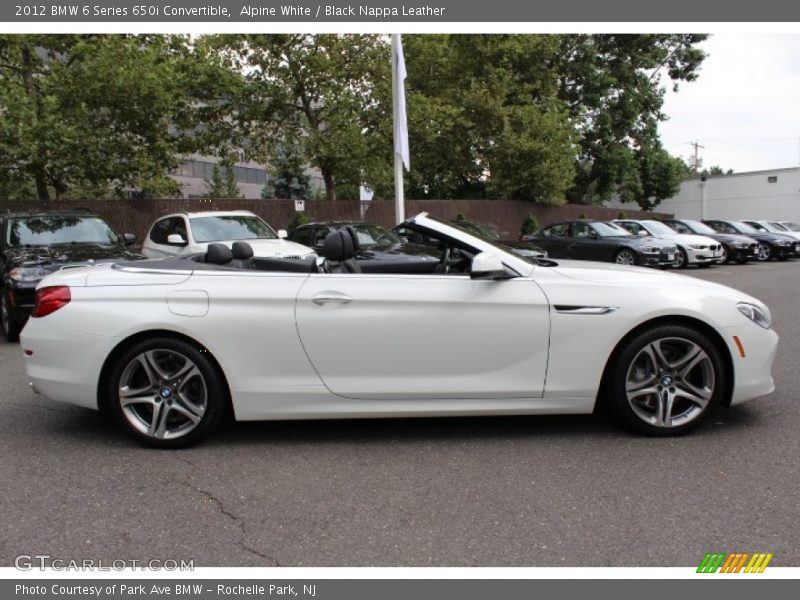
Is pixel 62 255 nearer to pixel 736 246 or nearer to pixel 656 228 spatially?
pixel 656 228

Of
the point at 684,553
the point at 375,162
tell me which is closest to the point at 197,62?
the point at 375,162

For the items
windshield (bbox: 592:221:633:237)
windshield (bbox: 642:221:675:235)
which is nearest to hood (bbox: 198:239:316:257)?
windshield (bbox: 592:221:633:237)

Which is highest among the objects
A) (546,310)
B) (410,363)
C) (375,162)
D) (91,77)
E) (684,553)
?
(91,77)

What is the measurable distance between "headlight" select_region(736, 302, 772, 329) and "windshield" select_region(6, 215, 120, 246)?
825 cm

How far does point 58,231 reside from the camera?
30.9 feet

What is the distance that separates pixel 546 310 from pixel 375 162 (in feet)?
55.7

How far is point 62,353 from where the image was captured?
4.02 meters

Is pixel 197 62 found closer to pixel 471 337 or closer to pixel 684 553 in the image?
pixel 471 337

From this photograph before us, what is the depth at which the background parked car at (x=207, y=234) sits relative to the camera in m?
10.3

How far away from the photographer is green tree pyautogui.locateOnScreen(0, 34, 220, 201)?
1430 cm

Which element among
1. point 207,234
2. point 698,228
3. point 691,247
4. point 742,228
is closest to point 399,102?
point 207,234

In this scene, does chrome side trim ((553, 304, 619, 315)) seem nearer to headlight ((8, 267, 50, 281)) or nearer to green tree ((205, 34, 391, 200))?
headlight ((8, 267, 50, 281))

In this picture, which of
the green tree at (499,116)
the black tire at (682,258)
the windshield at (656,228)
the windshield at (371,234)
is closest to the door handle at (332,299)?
the windshield at (371,234)

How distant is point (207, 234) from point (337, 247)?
23.4ft
